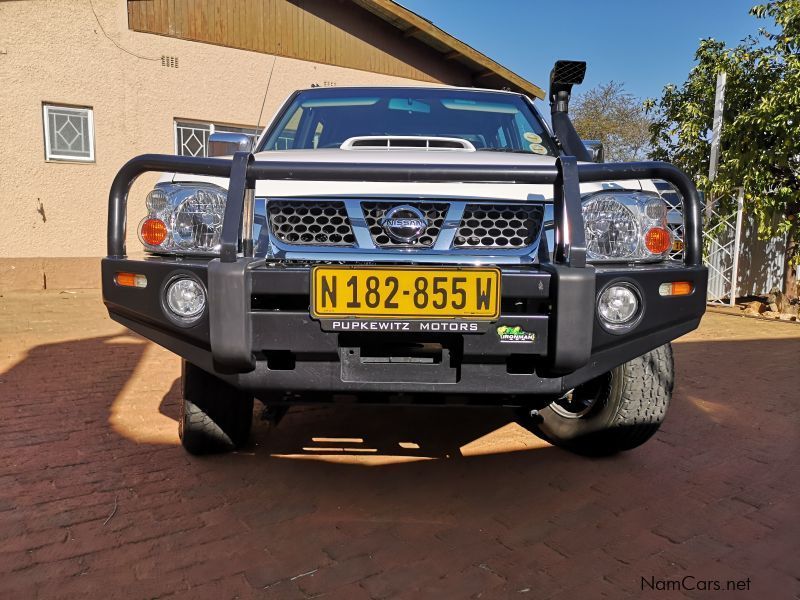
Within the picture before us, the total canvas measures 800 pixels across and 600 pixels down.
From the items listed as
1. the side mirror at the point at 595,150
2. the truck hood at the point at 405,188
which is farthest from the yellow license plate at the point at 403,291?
the side mirror at the point at 595,150

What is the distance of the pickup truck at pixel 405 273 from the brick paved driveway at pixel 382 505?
508 millimetres

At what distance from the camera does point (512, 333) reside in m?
1.98

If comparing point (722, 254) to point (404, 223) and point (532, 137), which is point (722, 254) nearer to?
point (532, 137)

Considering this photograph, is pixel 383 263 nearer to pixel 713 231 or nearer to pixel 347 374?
pixel 347 374

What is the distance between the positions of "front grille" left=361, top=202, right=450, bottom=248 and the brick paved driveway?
3.48 feet

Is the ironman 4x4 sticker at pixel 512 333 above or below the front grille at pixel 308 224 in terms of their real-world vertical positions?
below

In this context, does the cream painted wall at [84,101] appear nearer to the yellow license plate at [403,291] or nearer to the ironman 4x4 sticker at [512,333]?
the yellow license plate at [403,291]

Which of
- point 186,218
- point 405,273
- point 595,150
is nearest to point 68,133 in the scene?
point 186,218

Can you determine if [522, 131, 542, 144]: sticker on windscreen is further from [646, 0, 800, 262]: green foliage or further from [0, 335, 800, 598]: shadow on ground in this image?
[646, 0, 800, 262]: green foliage

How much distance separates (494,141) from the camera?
11.0 feet

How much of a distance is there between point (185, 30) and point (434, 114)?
24.6 feet

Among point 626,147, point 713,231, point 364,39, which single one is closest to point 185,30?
point 364,39

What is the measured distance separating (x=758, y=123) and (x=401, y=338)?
7.53 meters

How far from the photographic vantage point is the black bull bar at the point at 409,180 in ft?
6.39
